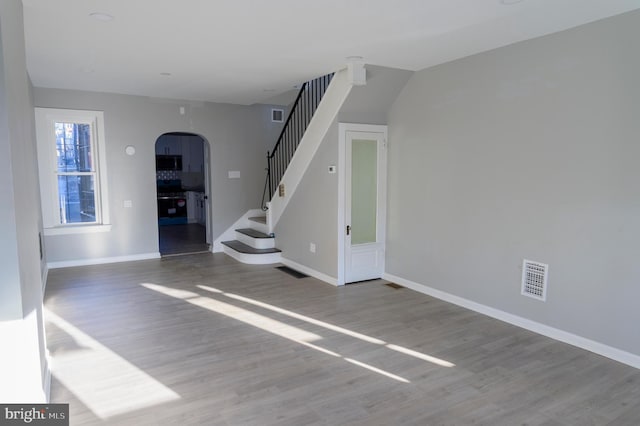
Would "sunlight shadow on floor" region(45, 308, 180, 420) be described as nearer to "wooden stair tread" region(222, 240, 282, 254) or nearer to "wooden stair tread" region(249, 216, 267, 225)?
"wooden stair tread" region(222, 240, 282, 254)

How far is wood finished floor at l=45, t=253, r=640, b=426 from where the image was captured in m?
2.59

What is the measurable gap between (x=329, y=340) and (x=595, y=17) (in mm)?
3536

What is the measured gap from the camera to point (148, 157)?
268 inches

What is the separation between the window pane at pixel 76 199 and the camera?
6328 millimetres

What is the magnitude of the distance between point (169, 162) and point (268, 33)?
8355 millimetres

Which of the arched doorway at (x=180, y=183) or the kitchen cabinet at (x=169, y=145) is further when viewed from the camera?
the kitchen cabinet at (x=169, y=145)

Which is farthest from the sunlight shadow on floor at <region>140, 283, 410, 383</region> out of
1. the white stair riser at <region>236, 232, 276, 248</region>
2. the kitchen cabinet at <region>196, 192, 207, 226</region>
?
the kitchen cabinet at <region>196, 192, 207, 226</region>

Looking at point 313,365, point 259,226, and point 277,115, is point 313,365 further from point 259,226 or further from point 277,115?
point 277,115

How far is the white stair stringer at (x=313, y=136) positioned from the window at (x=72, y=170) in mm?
2832

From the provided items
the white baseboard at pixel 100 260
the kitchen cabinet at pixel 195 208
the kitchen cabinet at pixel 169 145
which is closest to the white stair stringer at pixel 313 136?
the white baseboard at pixel 100 260

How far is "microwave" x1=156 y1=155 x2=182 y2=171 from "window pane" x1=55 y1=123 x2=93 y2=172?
172 inches

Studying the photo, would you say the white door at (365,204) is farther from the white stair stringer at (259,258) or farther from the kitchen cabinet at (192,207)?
the kitchen cabinet at (192,207)

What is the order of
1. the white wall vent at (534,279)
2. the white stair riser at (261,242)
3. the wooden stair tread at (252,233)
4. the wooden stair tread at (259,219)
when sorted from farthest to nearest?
the wooden stair tread at (259,219), the wooden stair tread at (252,233), the white stair riser at (261,242), the white wall vent at (534,279)

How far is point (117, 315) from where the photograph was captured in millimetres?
4262
